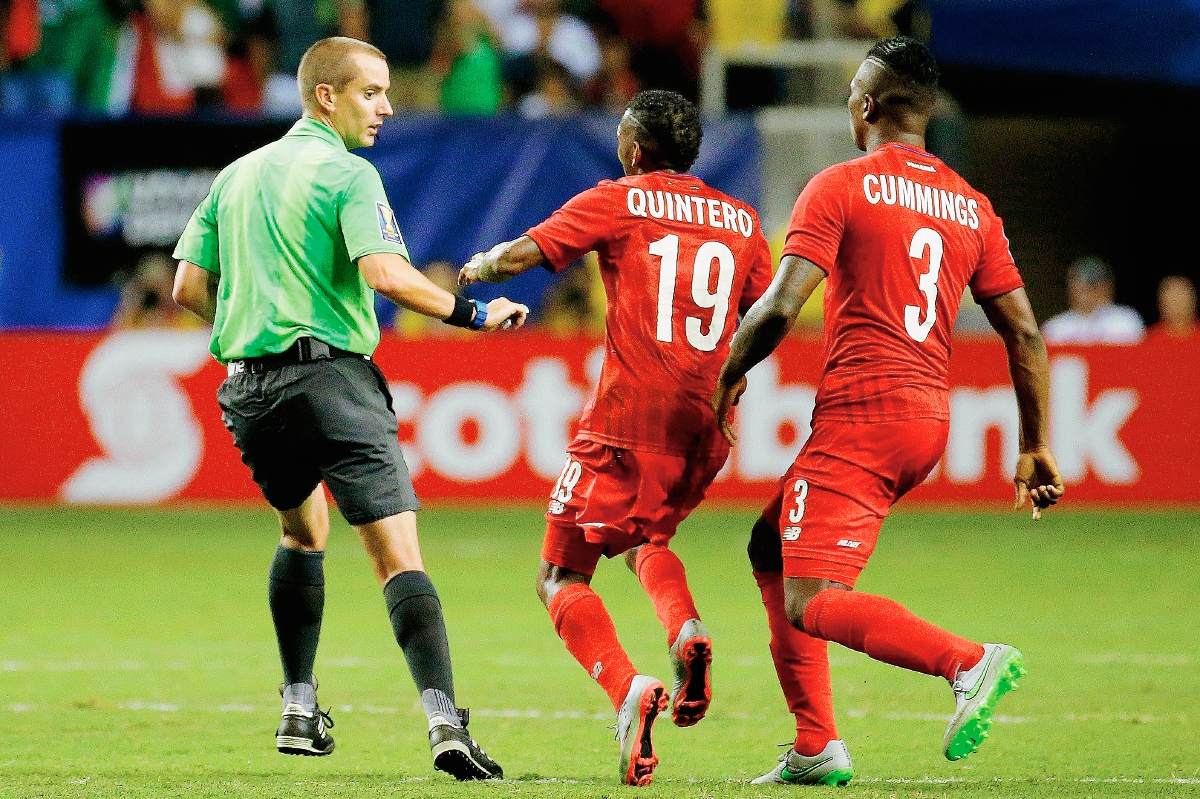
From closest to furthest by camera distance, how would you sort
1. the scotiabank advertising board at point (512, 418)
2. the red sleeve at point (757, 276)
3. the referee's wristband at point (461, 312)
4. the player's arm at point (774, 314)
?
the player's arm at point (774, 314) < the referee's wristband at point (461, 312) < the red sleeve at point (757, 276) < the scotiabank advertising board at point (512, 418)

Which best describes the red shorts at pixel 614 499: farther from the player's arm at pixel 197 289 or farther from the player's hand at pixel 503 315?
the player's arm at pixel 197 289

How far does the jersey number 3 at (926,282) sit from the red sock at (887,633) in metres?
0.83

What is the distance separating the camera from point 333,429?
5.43 m

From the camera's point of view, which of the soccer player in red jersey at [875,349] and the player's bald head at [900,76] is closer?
the soccer player in red jersey at [875,349]

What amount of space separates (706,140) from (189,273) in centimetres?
973

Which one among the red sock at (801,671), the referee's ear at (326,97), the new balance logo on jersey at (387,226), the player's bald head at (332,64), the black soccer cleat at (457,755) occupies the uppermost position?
the player's bald head at (332,64)

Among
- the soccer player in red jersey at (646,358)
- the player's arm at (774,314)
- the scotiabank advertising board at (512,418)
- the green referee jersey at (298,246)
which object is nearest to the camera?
the player's arm at (774,314)

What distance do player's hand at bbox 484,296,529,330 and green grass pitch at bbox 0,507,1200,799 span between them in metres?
1.40

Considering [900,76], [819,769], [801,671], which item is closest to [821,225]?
[900,76]

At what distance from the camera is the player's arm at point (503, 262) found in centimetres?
543

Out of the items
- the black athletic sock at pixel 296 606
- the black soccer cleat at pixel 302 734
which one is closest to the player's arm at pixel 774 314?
the black athletic sock at pixel 296 606

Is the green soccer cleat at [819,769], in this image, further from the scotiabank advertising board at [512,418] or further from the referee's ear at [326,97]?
the scotiabank advertising board at [512,418]

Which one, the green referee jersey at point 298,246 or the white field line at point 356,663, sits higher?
the green referee jersey at point 298,246

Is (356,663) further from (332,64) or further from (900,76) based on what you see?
(900,76)
